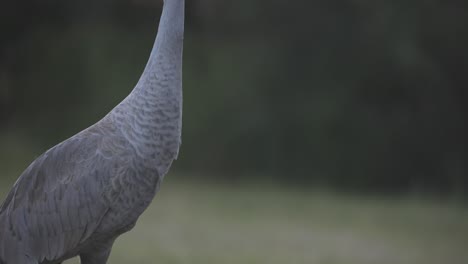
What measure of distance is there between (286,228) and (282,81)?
101 inches

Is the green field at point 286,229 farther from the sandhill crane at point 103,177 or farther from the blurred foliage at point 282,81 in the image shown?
the sandhill crane at point 103,177

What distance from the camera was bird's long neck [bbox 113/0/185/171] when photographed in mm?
3486

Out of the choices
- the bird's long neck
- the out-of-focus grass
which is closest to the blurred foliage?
the out-of-focus grass

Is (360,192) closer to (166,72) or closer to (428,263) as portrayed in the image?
(428,263)

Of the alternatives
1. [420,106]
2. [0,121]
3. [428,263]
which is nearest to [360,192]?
[420,106]

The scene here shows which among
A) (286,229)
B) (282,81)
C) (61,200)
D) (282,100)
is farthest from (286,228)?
(61,200)

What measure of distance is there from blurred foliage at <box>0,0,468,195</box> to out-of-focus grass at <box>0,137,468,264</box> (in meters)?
0.50

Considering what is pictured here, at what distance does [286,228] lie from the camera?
778cm

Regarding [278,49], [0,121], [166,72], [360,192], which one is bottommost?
[360,192]

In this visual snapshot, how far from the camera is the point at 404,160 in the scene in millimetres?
9562

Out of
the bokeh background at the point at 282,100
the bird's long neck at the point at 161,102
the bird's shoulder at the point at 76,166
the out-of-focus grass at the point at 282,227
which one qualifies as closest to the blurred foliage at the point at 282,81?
the bokeh background at the point at 282,100

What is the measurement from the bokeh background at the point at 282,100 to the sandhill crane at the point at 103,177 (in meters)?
4.33

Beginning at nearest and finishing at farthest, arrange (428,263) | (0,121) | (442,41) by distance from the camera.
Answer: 1. (428,263)
2. (442,41)
3. (0,121)

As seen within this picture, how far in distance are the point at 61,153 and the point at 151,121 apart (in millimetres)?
506
